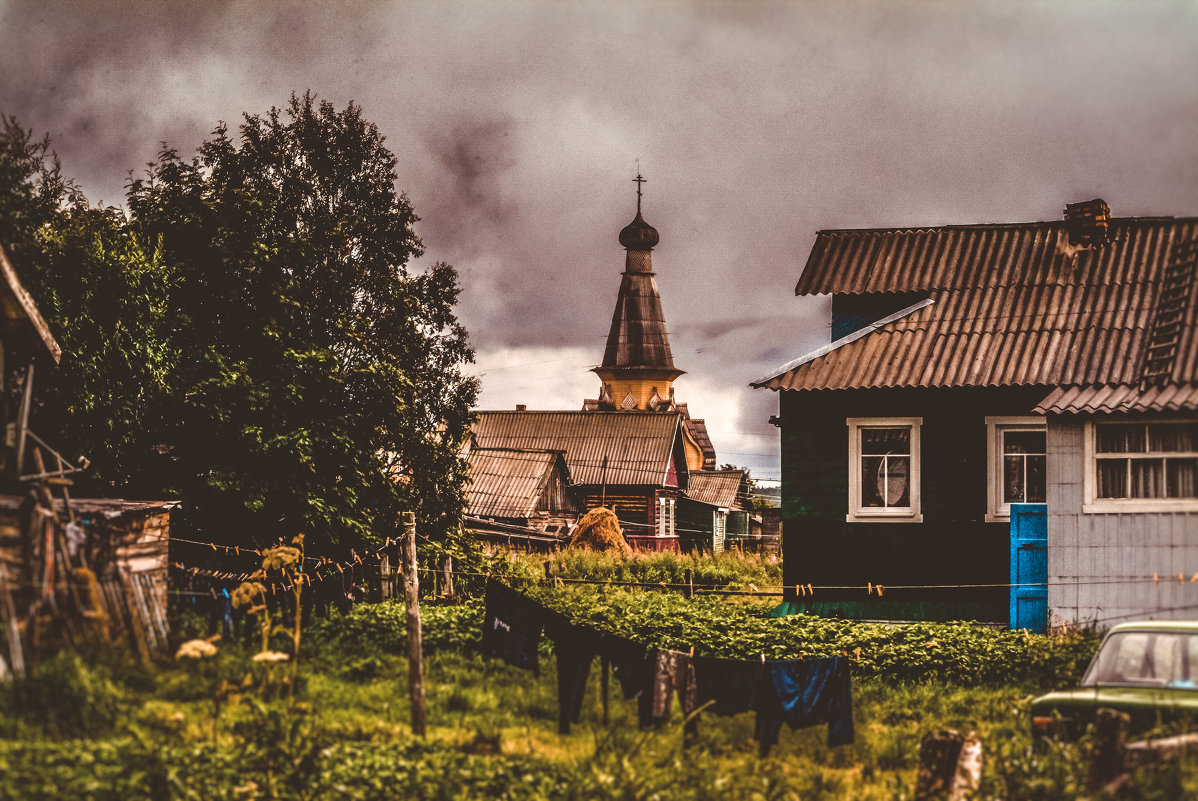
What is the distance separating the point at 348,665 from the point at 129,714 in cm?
452

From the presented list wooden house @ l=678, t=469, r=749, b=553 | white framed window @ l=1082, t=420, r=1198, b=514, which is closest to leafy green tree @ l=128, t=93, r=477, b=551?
white framed window @ l=1082, t=420, r=1198, b=514

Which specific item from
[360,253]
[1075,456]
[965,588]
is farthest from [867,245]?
[360,253]

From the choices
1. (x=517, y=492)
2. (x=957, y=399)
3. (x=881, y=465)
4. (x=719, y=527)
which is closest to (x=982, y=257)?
(x=957, y=399)

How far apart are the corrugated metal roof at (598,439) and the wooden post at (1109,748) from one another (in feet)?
128

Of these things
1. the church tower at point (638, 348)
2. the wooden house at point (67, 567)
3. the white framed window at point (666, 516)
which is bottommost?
the wooden house at point (67, 567)

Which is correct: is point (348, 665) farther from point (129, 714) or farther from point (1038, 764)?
point (1038, 764)

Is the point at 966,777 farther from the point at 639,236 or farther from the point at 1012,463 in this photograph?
the point at 639,236

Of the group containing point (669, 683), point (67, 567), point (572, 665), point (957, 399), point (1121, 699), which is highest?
point (957, 399)

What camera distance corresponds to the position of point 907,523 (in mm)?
18766

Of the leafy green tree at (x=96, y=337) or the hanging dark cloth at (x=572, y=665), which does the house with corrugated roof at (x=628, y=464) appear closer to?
the leafy green tree at (x=96, y=337)

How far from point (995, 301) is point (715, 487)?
134ft

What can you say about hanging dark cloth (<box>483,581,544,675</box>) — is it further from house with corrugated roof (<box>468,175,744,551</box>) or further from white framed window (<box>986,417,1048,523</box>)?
house with corrugated roof (<box>468,175,744,551</box>)

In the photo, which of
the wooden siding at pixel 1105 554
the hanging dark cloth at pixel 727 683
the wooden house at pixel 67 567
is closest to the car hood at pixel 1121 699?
the wooden siding at pixel 1105 554

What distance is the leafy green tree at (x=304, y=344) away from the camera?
736 inches
